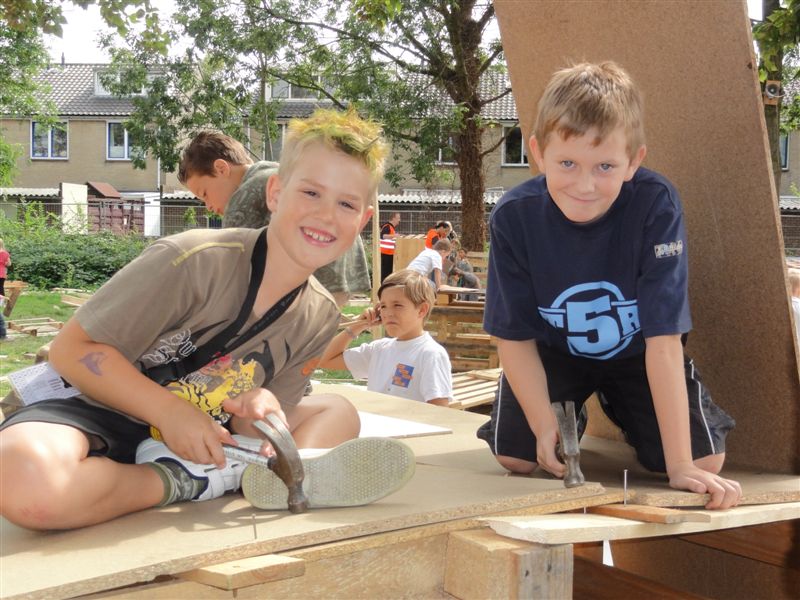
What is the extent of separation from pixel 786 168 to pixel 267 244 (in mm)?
37007

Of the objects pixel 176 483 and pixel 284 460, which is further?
pixel 176 483

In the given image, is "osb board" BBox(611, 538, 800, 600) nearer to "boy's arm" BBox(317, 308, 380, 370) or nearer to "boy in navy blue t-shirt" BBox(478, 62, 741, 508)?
"boy in navy blue t-shirt" BBox(478, 62, 741, 508)

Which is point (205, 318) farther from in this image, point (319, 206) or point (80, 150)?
point (80, 150)

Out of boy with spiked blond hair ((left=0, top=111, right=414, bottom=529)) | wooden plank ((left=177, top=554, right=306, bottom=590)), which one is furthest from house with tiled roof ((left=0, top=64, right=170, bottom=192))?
wooden plank ((left=177, top=554, right=306, bottom=590))

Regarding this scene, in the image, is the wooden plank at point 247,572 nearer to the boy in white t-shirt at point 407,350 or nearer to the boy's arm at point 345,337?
the boy's arm at point 345,337

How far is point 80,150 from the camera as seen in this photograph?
129 feet

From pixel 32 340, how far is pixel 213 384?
10.3 meters

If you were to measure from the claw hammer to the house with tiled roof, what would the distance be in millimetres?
37865

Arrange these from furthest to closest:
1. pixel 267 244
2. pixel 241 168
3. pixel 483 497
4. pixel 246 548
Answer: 1. pixel 241 168
2. pixel 267 244
3. pixel 483 497
4. pixel 246 548

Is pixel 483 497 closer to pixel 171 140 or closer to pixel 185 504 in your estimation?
pixel 185 504

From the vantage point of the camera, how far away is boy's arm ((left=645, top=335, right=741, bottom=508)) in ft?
7.36

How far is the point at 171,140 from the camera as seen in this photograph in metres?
16.9

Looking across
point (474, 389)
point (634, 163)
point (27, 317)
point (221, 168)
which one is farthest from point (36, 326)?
point (634, 163)

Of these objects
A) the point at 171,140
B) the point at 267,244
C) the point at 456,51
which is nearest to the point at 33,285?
the point at 171,140
